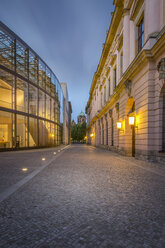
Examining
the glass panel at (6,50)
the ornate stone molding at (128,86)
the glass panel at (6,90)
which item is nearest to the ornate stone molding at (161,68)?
the ornate stone molding at (128,86)

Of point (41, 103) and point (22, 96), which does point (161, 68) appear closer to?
point (22, 96)

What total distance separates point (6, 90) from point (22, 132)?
225 inches

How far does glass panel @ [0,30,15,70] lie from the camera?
61.1ft

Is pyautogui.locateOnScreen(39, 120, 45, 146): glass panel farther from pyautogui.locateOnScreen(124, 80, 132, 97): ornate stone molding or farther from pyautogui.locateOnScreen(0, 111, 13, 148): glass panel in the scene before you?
pyautogui.locateOnScreen(124, 80, 132, 97): ornate stone molding

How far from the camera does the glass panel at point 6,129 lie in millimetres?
19047

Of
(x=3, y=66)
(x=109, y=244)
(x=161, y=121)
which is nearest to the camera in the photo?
(x=109, y=244)

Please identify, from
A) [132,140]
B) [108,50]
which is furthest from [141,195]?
[108,50]

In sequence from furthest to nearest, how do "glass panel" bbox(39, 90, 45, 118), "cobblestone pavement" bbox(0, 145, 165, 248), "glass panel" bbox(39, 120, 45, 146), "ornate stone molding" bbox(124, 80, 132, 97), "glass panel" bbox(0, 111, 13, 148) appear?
"glass panel" bbox(39, 90, 45, 118) → "glass panel" bbox(39, 120, 45, 146) → "glass panel" bbox(0, 111, 13, 148) → "ornate stone molding" bbox(124, 80, 132, 97) → "cobblestone pavement" bbox(0, 145, 165, 248)

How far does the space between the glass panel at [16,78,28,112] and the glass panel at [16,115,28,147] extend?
1280 millimetres

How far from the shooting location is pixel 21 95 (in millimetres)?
21938

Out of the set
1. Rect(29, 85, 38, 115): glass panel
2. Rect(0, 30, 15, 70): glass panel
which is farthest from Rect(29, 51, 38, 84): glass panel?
Rect(0, 30, 15, 70): glass panel

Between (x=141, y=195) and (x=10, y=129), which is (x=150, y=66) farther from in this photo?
(x=10, y=129)

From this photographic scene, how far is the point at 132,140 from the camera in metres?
13.8

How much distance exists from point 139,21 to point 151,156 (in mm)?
10102
